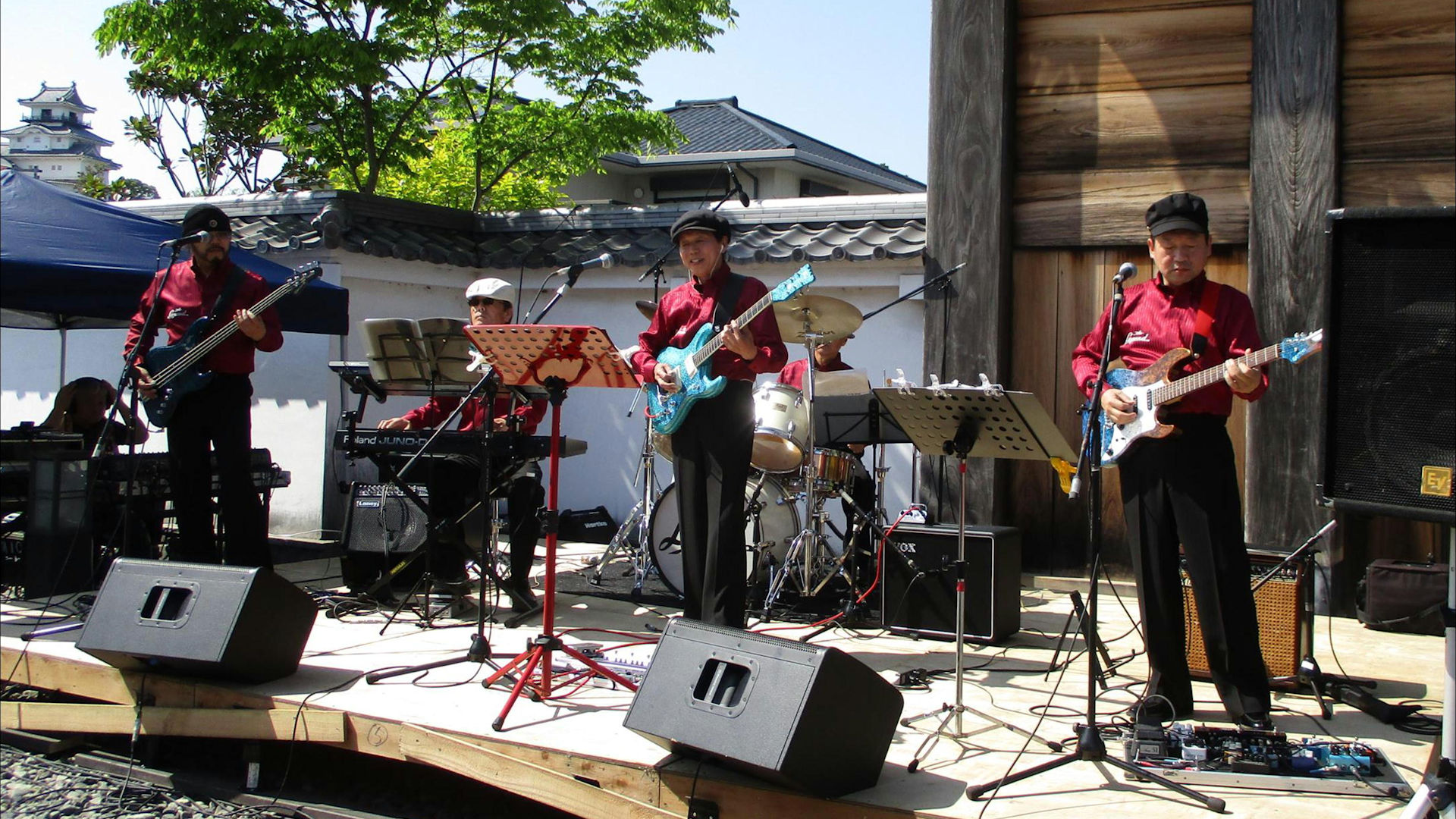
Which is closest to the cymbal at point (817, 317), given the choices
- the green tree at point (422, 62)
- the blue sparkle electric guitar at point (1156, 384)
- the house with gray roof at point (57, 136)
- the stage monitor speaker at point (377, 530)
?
the stage monitor speaker at point (377, 530)

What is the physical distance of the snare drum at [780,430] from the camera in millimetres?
6199

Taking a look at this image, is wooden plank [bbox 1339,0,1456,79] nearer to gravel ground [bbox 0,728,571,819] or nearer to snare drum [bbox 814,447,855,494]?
snare drum [bbox 814,447,855,494]

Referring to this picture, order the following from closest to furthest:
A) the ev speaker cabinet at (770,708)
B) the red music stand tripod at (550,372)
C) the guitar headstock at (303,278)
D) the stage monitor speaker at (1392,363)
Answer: the stage monitor speaker at (1392,363) < the ev speaker cabinet at (770,708) < the red music stand tripod at (550,372) < the guitar headstock at (303,278)

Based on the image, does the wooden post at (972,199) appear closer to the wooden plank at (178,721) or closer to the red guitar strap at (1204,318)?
the red guitar strap at (1204,318)

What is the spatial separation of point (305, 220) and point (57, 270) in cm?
307

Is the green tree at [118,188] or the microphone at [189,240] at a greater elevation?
the green tree at [118,188]

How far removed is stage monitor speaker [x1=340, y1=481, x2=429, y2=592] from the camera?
603 centimetres

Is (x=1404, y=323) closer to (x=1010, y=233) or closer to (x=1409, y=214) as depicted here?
(x=1409, y=214)

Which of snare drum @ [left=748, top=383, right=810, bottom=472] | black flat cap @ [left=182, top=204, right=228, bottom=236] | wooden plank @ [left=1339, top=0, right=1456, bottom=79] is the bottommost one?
snare drum @ [left=748, top=383, right=810, bottom=472]

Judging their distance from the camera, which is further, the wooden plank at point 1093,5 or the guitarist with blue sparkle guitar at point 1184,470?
the wooden plank at point 1093,5

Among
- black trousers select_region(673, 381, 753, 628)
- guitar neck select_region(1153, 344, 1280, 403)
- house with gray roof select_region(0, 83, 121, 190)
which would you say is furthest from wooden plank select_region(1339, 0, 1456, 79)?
house with gray roof select_region(0, 83, 121, 190)

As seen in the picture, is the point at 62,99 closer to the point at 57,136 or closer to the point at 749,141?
the point at 57,136

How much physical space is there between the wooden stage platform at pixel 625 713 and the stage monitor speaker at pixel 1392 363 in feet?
3.16

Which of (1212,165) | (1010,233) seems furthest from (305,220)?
(1212,165)
